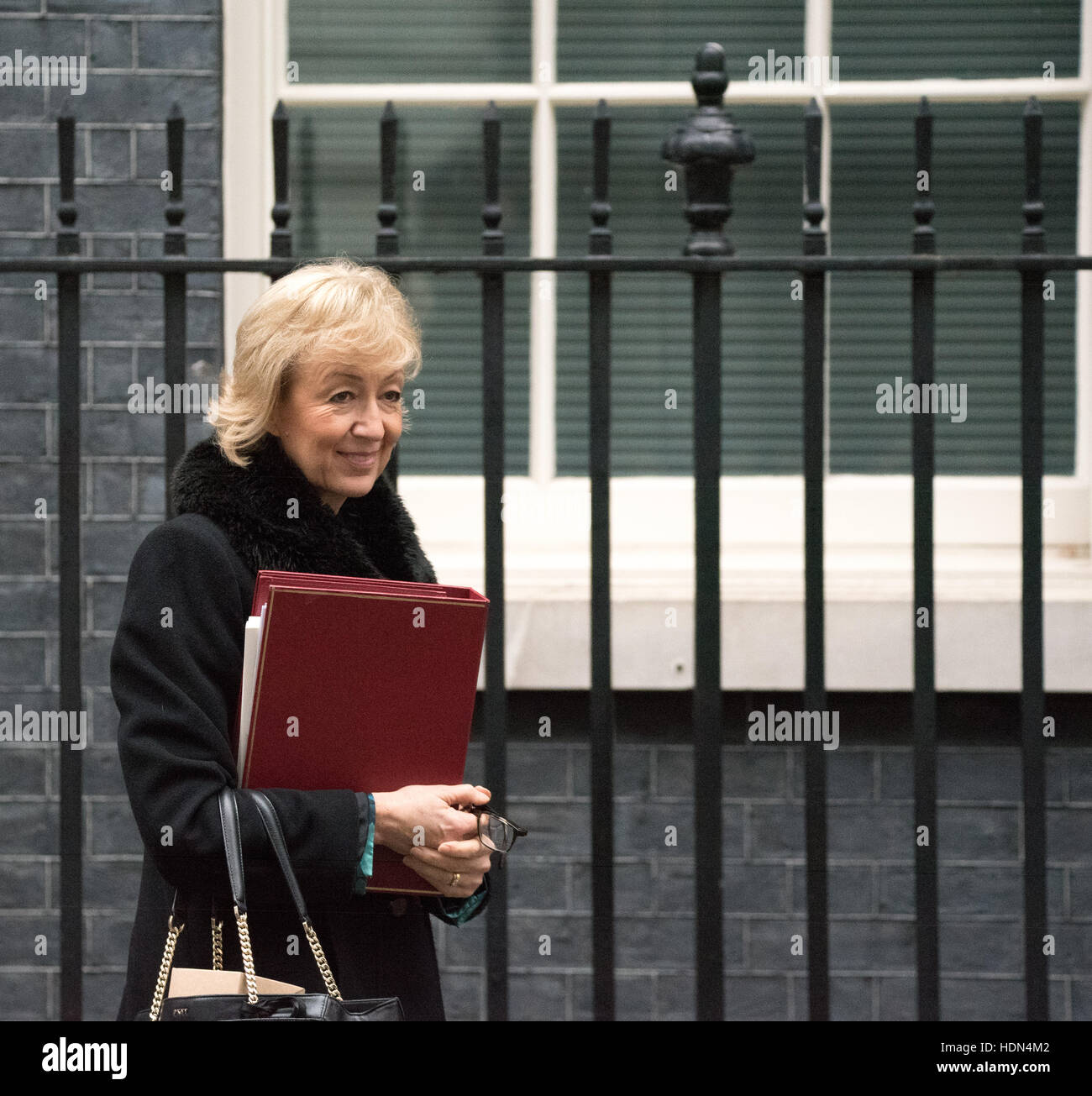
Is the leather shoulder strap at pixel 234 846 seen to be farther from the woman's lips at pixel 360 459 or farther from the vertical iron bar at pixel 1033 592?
the vertical iron bar at pixel 1033 592

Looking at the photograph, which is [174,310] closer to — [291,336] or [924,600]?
[291,336]

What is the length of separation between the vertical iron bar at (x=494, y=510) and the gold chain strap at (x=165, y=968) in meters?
0.78

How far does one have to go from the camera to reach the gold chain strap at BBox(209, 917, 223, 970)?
6.39 ft

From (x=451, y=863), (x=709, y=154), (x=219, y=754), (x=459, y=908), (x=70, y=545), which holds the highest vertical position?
(x=709, y=154)

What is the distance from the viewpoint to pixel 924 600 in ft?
8.57

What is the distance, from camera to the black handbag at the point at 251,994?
72.2 inches

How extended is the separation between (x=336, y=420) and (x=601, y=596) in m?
0.73

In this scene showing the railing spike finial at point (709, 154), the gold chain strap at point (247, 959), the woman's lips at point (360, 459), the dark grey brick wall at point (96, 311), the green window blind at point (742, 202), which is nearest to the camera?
the gold chain strap at point (247, 959)

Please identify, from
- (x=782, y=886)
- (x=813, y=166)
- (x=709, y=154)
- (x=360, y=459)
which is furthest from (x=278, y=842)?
(x=782, y=886)

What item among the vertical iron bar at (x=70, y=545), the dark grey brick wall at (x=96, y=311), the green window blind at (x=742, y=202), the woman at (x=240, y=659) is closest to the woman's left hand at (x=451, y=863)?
the woman at (x=240, y=659)

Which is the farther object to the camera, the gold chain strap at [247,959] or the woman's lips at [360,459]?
the woman's lips at [360,459]

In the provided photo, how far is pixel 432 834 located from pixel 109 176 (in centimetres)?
245

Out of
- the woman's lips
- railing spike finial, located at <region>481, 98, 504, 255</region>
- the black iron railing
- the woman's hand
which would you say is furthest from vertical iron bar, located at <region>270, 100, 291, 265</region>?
the woman's hand

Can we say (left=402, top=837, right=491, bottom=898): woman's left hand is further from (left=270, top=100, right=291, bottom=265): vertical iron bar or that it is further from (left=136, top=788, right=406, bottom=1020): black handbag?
(left=270, top=100, right=291, bottom=265): vertical iron bar
